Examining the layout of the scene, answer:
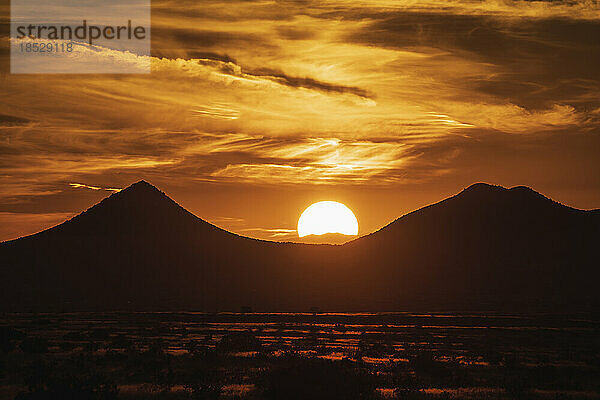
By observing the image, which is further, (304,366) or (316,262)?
(316,262)

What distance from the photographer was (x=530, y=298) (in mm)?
123688

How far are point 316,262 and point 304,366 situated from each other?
13381cm

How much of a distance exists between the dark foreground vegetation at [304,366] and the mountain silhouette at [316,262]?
6228 centimetres

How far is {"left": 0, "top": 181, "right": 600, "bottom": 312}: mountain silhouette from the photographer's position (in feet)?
419

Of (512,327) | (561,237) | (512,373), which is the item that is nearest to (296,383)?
(512,373)

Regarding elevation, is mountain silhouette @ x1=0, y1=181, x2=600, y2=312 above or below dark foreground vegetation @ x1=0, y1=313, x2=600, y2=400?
above

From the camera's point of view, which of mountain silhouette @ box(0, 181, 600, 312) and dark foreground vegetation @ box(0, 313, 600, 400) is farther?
mountain silhouette @ box(0, 181, 600, 312)

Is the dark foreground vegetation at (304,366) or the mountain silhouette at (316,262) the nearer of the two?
the dark foreground vegetation at (304,366)

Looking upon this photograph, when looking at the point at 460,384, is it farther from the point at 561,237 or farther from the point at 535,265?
the point at 561,237

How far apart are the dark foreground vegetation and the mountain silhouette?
62.3 meters

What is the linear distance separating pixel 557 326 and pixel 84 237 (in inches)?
4606

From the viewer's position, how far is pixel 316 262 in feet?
515

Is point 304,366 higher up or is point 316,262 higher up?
point 316,262

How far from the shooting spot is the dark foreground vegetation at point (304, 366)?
23.2 m
